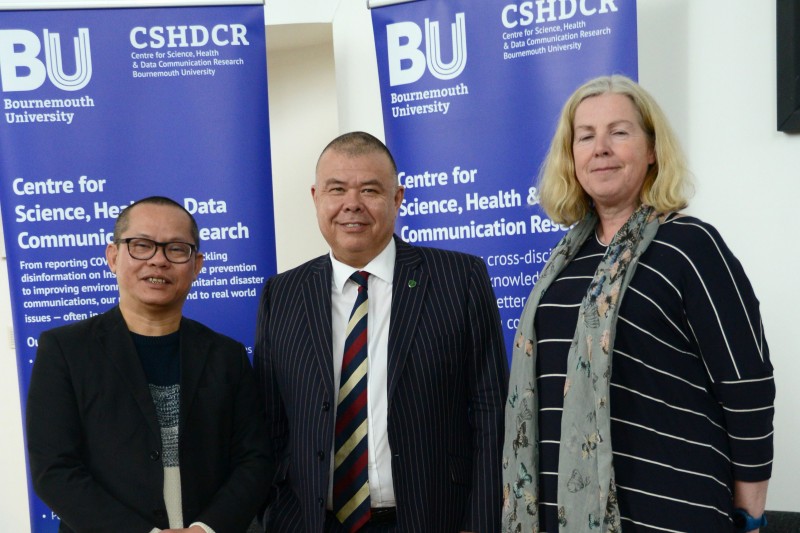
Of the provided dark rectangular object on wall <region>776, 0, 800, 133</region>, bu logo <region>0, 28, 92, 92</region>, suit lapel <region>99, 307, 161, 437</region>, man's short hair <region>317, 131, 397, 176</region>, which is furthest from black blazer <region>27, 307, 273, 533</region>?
Result: dark rectangular object on wall <region>776, 0, 800, 133</region>

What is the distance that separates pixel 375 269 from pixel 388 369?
298 mm

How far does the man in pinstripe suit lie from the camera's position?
7.07 ft

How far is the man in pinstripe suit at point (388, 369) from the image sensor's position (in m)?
2.15

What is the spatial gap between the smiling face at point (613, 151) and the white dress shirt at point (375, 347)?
0.62 m

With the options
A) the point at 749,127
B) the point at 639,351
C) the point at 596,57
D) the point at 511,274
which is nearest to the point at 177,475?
the point at 639,351

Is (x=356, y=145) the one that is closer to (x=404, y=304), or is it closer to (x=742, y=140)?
(x=404, y=304)

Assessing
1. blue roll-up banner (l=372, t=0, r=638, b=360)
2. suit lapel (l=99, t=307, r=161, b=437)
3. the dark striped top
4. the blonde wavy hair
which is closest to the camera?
the dark striped top

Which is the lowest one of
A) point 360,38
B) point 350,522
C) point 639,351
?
point 350,522

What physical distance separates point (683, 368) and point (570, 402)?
10.5 inches

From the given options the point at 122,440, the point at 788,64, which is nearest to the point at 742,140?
the point at 788,64

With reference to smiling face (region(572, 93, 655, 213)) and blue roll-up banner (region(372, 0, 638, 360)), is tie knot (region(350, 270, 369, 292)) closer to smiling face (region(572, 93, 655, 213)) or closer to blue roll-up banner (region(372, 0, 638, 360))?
smiling face (region(572, 93, 655, 213))

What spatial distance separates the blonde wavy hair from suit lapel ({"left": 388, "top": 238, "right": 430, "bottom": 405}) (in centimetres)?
40

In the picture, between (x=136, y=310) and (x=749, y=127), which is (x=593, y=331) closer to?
(x=136, y=310)

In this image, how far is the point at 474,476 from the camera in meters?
2.21
